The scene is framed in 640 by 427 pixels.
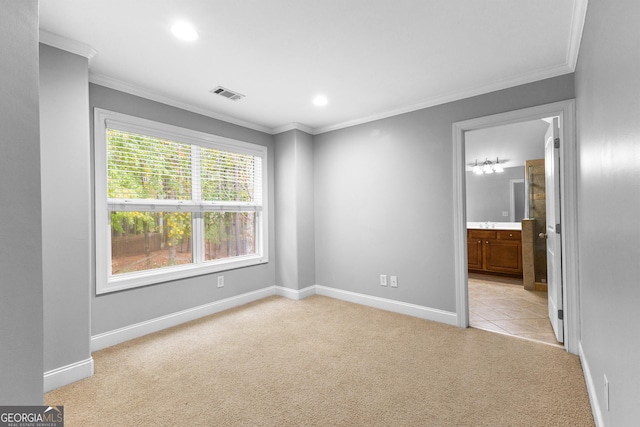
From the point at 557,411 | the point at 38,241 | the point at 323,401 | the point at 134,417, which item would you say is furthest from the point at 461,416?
the point at 38,241

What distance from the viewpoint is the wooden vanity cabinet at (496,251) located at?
5.11 metres

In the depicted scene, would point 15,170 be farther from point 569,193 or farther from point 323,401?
point 569,193

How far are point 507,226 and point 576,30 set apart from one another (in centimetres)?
430

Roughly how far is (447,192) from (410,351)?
1676 millimetres

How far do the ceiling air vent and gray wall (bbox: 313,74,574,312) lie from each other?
4.86ft

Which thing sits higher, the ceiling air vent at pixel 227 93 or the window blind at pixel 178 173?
the ceiling air vent at pixel 227 93

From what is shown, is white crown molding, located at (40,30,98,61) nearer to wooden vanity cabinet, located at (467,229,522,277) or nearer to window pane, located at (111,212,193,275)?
window pane, located at (111,212,193,275)

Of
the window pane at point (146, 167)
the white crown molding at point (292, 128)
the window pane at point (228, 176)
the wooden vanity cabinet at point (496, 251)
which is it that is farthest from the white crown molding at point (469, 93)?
the wooden vanity cabinet at point (496, 251)

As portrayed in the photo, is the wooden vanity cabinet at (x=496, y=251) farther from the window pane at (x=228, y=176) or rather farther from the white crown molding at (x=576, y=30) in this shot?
the window pane at (x=228, y=176)

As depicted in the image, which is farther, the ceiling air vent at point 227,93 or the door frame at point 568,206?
the ceiling air vent at point 227,93

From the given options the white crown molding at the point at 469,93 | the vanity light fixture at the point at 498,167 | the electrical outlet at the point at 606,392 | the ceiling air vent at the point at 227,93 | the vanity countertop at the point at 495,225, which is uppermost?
the ceiling air vent at the point at 227,93

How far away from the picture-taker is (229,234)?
3918 millimetres

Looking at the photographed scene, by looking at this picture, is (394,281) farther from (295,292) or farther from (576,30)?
(576,30)

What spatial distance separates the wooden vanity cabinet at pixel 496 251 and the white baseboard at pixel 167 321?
155 inches
